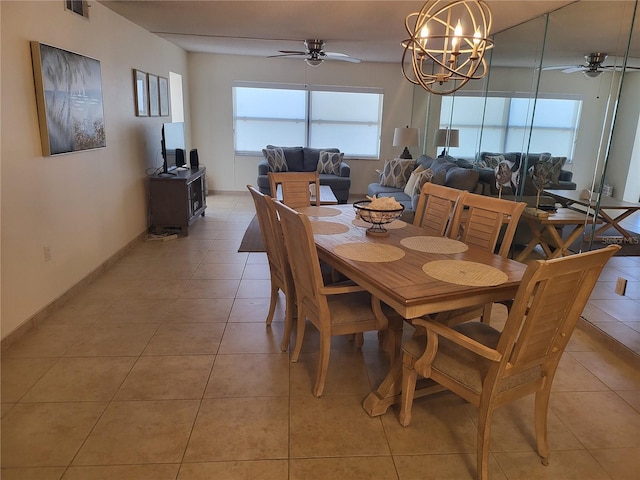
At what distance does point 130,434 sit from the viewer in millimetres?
1923

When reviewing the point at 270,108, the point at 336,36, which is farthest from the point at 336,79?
the point at 336,36

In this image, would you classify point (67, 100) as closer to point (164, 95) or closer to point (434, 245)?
point (434, 245)

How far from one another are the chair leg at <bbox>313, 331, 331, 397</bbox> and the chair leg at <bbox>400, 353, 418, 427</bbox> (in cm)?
39

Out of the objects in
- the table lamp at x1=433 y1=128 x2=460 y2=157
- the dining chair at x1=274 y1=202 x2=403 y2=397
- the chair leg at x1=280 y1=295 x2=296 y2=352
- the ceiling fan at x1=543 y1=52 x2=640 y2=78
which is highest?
the ceiling fan at x1=543 y1=52 x2=640 y2=78

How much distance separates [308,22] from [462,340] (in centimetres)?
371

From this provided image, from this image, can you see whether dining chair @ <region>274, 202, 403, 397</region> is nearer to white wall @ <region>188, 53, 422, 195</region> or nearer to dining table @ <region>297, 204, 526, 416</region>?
dining table @ <region>297, 204, 526, 416</region>

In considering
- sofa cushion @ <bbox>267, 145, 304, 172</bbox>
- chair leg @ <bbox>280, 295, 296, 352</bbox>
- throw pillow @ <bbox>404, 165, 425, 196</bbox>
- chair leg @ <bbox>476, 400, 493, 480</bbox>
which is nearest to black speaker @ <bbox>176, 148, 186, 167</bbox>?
sofa cushion @ <bbox>267, 145, 304, 172</bbox>

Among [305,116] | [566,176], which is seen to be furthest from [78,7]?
[305,116]

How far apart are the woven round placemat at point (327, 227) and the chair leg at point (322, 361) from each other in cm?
70

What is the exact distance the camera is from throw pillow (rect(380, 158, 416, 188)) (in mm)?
6199

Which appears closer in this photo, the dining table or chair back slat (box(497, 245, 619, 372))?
chair back slat (box(497, 245, 619, 372))

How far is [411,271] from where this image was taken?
198 centimetres

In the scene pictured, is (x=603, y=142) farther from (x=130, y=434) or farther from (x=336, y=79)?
(x=336, y=79)

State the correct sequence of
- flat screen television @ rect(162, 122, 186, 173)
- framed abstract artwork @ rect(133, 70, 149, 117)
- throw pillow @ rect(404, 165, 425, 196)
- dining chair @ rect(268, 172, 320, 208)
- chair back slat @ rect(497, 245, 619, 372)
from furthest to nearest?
1. throw pillow @ rect(404, 165, 425, 196)
2. flat screen television @ rect(162, 122, 186, 173)
3. framed abstract artwork @ rect(133, 70, 149, 117)
4. dining chair @ rect(268, 172, 320, 208)
5. chair back slat @ rect(497, 245, 619, 372)
